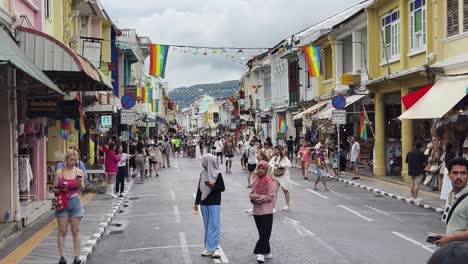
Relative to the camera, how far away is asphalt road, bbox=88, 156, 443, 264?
33.8ft

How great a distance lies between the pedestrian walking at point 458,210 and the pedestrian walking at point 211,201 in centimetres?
505

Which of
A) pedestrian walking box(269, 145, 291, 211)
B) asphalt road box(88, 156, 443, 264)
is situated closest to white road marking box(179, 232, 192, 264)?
asphalt road box(88, 156, 443, 264)

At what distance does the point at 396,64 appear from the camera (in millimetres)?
25000

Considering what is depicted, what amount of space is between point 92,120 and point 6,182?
12000 mm

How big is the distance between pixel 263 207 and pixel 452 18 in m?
12.4

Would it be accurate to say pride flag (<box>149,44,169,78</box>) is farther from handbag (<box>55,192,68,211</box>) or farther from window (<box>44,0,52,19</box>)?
handbag (<box>55,192,68,211</box>)

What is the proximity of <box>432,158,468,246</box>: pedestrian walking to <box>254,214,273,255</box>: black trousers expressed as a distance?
4.51 m

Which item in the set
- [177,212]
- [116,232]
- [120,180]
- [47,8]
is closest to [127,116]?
[120,180]

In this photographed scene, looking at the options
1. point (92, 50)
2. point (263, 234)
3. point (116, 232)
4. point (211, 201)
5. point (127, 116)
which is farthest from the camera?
point (92, 50)

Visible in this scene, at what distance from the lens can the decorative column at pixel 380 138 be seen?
27.0 metres

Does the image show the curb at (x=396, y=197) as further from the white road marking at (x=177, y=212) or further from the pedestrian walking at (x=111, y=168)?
the pedestrian walking at (x=111, y=168)

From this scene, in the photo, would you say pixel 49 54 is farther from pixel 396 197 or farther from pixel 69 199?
pixel 396 197

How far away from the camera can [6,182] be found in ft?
43.1

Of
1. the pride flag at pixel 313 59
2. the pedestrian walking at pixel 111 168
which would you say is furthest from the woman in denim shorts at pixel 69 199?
the pride flag at pixel 313 59
